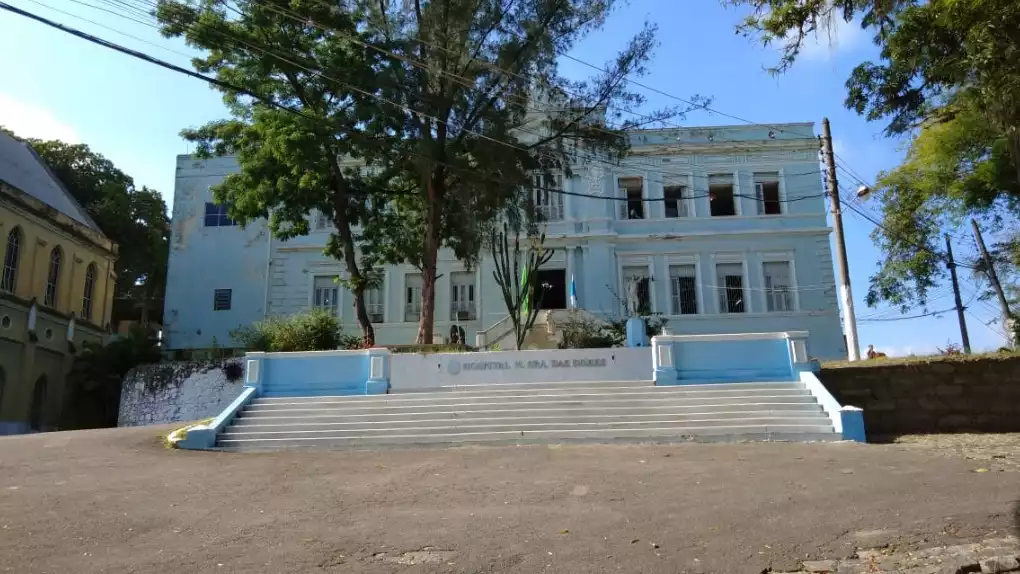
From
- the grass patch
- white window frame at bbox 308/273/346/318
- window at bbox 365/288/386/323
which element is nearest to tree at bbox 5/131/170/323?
white window frame at bbox 308/273/346/318

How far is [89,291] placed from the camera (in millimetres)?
27047

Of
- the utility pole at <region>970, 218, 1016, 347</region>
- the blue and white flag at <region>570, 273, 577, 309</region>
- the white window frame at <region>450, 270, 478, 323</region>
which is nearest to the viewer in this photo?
the utility pole at <region>970, 218, 1016, 347</region>

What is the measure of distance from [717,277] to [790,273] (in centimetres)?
264

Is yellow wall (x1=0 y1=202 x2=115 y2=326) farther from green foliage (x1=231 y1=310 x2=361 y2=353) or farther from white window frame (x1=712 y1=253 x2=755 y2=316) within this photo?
white window frame (x1=712 y1=253 x2=755 y2=316)

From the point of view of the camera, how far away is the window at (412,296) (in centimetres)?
2770

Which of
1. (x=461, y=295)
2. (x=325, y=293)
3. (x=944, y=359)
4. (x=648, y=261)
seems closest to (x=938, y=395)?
(x=944, y=359)

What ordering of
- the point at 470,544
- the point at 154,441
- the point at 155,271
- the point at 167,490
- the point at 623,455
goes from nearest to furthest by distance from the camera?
the point at 470,544 → the point at 167,490 → the point at 623,455 → the point at 154,441 → the point at 155,271

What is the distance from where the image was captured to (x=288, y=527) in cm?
632

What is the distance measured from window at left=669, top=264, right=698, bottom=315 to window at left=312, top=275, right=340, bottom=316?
12732 mm

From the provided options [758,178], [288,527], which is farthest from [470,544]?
[758,178]

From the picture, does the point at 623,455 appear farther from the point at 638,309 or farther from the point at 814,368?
the point at 638,309

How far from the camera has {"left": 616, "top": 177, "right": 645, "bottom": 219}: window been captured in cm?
2809

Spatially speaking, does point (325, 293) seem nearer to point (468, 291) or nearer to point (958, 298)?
point (468, 291)

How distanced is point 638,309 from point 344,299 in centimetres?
1110
